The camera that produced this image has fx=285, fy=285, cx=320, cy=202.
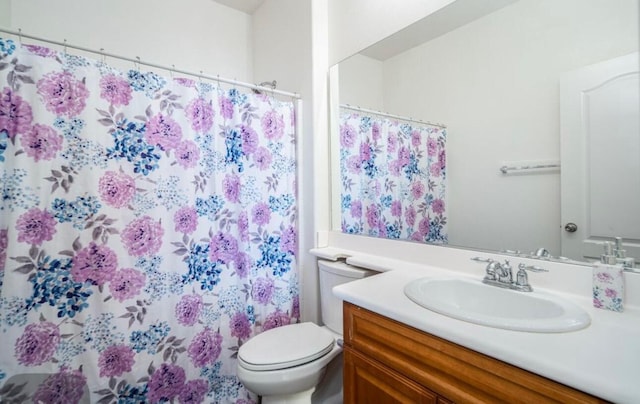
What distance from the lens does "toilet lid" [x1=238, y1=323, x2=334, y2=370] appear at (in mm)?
1213

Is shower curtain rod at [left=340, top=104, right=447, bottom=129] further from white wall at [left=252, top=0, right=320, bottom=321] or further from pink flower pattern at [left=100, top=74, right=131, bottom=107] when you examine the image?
pink flower pattern at [left=100, top=74, right=131, bottom=107]

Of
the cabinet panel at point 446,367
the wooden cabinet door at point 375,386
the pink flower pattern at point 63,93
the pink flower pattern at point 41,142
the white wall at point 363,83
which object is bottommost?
the wooden cabinet door at point 375,386

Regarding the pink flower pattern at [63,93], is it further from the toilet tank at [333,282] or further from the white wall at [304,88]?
the toilet tank at [333,282]

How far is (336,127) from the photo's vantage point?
1.77 m

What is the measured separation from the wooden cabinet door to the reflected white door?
0.68 metres

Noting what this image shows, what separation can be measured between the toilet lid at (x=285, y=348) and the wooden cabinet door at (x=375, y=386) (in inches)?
10.6

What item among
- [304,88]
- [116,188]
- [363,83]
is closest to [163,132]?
[116,188]

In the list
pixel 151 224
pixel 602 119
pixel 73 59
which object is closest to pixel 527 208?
pixel 602 119

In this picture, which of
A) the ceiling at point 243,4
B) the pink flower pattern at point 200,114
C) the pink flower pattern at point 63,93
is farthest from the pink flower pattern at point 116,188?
the ceiling at point 243,4

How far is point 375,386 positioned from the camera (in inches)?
36.5

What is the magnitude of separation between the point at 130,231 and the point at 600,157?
180 centimetres

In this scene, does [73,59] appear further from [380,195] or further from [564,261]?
[564,261]

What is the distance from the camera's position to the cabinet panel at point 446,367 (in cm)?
61

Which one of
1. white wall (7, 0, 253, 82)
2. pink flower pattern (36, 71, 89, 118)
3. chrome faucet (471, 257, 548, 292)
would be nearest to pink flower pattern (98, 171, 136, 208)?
pink flower pattern (36, 71, 89, 118)
